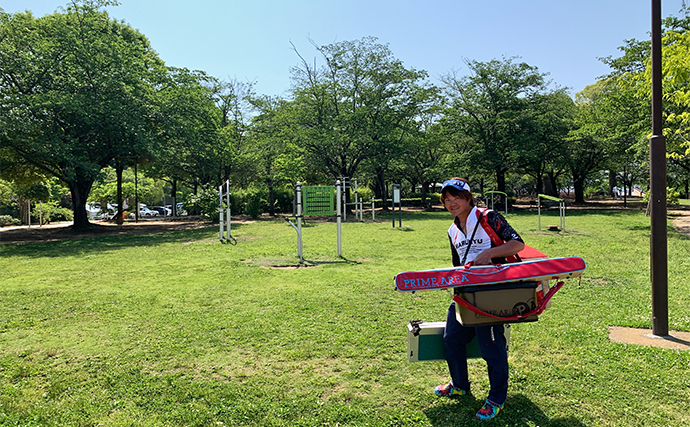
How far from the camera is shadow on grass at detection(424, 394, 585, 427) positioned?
9.12 feet

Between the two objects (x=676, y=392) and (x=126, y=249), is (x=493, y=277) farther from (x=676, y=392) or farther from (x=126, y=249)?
(x=126, y=249)

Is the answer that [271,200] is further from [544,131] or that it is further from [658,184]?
[658,184]

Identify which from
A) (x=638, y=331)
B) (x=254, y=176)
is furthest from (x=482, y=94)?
(x=638, y=331)

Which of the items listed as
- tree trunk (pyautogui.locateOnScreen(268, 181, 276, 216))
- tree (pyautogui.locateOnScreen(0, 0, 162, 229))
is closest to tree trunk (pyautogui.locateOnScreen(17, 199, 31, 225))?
tree (pyautogui.locateOnScreen(0, 0, 162, 229))

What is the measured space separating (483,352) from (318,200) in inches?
346

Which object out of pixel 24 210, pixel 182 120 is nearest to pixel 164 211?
pixel 24 210

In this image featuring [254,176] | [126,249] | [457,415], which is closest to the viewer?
[457,415]

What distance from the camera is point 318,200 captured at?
11.3m

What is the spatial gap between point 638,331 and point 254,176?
26.7 metres

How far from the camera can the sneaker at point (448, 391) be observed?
10.1 ft

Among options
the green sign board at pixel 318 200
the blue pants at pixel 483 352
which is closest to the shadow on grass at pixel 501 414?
the blue pants at pixel 483 352

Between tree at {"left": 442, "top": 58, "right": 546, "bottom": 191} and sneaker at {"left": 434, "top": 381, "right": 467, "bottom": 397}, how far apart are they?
28.6m

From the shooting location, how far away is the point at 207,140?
20.7m

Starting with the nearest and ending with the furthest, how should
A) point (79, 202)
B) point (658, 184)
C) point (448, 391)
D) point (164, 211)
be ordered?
point (448, 391), point (658, 184), point (79, 202), point (164, 211)
